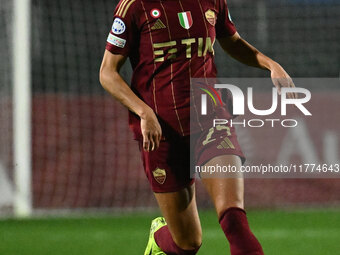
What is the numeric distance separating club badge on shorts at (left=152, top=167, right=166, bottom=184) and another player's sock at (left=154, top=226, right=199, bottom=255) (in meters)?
0.47

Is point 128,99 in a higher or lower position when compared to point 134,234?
higher

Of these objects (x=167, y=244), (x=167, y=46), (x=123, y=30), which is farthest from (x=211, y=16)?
(x=167, y=244)

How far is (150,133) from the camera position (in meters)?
3.60

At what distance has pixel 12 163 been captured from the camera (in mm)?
8938

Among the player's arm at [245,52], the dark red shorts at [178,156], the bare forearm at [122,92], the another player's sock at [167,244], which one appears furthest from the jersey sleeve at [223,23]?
the another player's sock at [167,244]

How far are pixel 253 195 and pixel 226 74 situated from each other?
1.70 meters

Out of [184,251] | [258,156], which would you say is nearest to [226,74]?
[258,156]

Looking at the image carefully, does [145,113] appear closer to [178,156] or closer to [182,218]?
[178,156]

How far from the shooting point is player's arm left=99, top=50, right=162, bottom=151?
142 inches

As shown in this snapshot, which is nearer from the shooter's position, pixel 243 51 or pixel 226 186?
pixel 226 186

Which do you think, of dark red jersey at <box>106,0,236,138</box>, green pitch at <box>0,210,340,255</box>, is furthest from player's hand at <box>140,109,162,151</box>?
green pitch at <box>0,210,340,255</box>

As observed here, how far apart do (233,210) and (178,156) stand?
49 centimetres

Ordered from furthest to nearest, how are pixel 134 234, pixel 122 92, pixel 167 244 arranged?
pixel 134 234 → pixel 167 244 → pixel 122 92

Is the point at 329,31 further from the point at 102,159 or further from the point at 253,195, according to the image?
the point at 102,159
